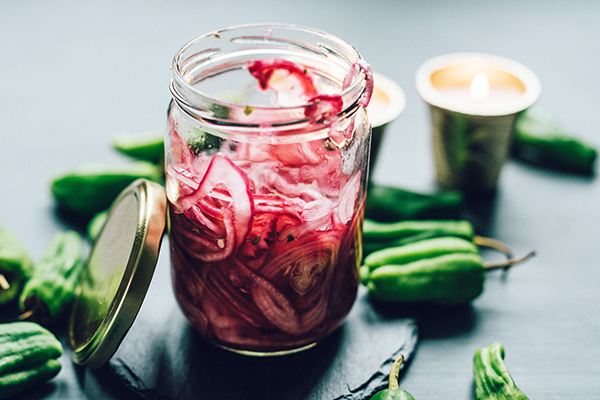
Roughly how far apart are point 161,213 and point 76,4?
2024mm

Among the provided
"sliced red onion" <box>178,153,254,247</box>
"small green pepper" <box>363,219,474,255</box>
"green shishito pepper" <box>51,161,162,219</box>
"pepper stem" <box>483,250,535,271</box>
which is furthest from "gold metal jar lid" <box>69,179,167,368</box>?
"pepper stem" <box>483,250,535,271</box>

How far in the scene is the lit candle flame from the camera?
6.07 ft

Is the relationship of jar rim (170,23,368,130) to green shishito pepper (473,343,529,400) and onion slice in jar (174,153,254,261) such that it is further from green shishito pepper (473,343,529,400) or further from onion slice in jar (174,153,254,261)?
green shishito pepper (473,343,529,400)

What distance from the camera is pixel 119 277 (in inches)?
48.3

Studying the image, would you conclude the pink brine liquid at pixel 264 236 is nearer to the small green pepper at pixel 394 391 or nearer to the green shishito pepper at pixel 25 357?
the small green pepper at pixel 394 391

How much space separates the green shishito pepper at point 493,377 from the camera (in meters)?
1.19

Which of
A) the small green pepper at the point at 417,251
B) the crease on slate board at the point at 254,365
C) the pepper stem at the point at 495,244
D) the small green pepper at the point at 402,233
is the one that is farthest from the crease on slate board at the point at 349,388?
the pepper stem at the point at 495,244

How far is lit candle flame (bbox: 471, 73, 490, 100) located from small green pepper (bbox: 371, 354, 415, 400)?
97 centimetres

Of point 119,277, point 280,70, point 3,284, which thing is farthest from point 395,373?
point 3,284

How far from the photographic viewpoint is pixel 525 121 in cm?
205

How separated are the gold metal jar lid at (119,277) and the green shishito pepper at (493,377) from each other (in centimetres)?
73

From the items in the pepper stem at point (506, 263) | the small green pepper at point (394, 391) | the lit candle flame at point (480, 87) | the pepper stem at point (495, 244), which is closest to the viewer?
the small green pepper at point (394, 391)

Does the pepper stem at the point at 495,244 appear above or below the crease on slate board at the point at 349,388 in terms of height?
above

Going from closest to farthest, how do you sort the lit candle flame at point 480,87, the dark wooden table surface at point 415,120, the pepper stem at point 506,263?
the dark wooden table surface at point 415,120 → the pepper stem at point 506,263 → the lit candle flame at point 480,87
